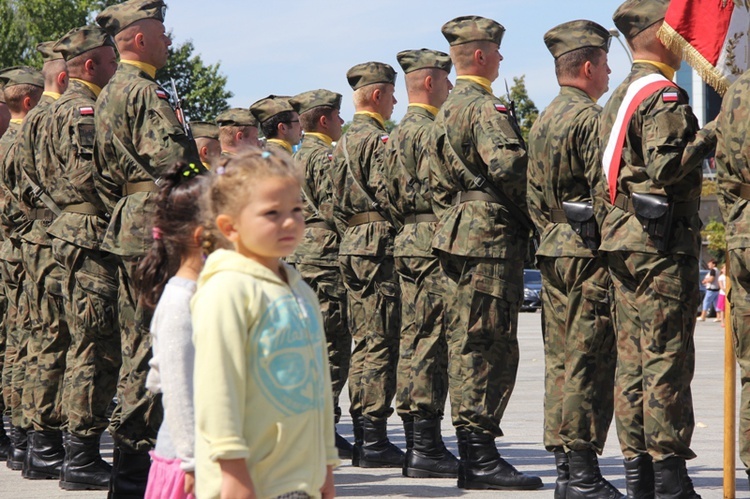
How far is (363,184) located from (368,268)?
23.6 inches

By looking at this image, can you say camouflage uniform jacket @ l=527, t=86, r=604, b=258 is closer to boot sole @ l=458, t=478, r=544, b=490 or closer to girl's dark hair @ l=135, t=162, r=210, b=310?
boot sole @ l=458, t=478, r=544, b=490

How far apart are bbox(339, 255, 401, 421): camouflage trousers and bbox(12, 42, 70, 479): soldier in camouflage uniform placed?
1.97 meters

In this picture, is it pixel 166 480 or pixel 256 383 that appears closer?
pixel 256 383

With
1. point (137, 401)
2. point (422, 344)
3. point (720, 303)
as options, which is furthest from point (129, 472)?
point (720, 303)

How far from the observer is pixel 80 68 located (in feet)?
27.9

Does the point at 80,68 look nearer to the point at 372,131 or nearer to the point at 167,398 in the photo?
the point at 372,131

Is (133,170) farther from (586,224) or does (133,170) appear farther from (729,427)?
(729,427)

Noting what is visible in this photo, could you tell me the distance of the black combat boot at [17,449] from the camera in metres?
9.35

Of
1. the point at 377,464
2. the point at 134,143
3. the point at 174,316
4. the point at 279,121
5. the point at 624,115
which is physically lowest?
the point at 377,464

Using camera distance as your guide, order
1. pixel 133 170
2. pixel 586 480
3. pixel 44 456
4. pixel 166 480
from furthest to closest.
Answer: pixel 44 456 < pixel 133 170 < pixel 586 480 < pixel 166 480

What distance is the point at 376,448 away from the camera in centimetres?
901

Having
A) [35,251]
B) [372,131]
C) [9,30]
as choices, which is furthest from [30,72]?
[9,30]

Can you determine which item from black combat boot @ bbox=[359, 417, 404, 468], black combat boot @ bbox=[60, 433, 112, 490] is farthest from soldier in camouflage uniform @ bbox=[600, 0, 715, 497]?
black combat boot @ bbox=[60, 433, 112, 490]

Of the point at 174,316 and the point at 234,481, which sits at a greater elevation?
the point at 174,316
